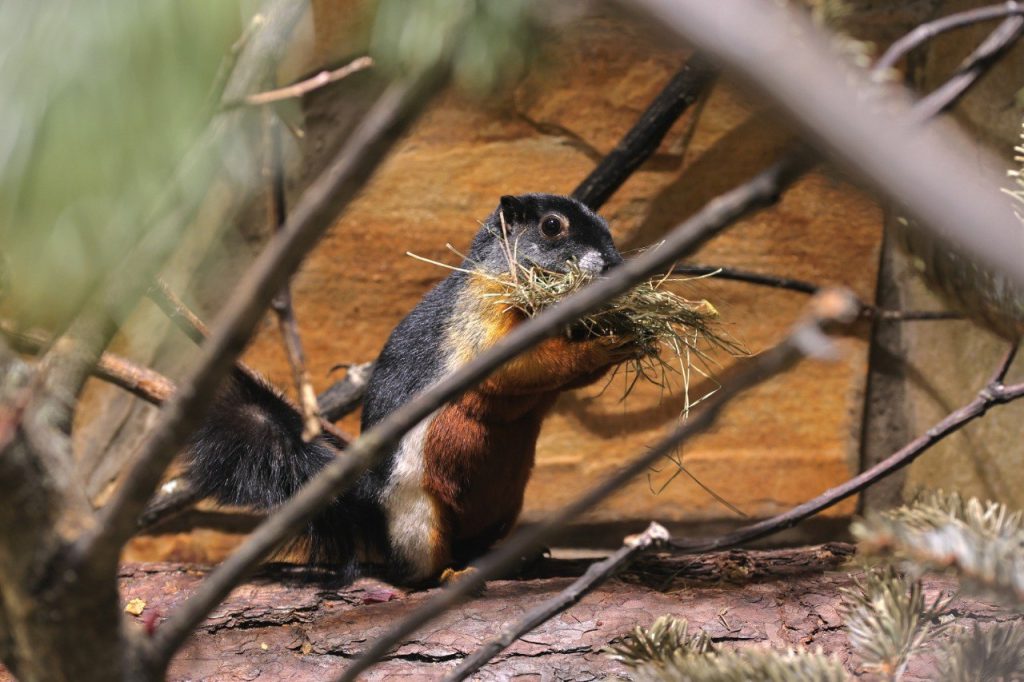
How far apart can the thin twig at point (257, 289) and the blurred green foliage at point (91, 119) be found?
0.14 metres

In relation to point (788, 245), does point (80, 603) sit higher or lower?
lower

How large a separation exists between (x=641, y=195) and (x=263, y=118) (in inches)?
106

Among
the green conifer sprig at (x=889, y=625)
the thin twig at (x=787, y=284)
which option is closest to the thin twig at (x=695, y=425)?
the green conifer sprig at (x=889, y=625)

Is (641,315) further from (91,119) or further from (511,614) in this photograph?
(91,119)

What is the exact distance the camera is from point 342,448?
323 centimetres

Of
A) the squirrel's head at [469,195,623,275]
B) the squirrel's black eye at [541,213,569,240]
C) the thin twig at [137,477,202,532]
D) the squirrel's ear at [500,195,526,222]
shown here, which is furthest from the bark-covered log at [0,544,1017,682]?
the squirrel's ear at [500,195,526,222]

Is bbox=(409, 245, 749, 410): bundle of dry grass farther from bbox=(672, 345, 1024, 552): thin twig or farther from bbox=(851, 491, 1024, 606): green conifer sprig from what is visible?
bbox=(851, 491, 1024, 606): green conifer sprig

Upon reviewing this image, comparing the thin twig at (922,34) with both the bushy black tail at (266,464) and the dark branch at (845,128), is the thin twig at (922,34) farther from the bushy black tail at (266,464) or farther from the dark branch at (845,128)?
the bushy black tail at (266,464)

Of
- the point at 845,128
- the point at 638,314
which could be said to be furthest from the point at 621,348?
the point at 845,128

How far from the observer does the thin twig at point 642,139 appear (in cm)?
341

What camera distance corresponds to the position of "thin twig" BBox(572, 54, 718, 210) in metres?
3.41

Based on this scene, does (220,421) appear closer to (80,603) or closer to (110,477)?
(110,477)

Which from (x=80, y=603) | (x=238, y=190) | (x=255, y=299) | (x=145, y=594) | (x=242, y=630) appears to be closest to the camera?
(x=255, y=299)

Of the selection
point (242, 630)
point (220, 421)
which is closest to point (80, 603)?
point (242, 630)
